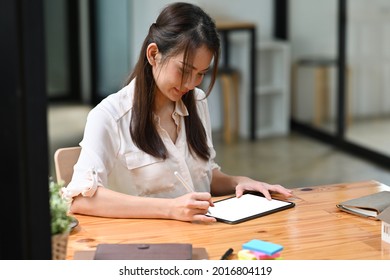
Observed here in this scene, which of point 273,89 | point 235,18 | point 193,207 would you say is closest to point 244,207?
point 193,207

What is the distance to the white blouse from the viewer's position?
2.05 m

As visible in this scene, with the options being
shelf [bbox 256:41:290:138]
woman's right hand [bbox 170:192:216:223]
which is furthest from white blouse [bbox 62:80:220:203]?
shelf [bbox 256:41:290:138]

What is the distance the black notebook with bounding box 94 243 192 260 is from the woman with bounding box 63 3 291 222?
0.28 m

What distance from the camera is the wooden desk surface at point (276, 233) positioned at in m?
1.75

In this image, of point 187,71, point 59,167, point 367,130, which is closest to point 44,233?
point 187,71

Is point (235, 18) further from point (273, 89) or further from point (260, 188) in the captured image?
point (260, 188)

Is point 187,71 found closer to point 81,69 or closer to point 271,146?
point 271,146

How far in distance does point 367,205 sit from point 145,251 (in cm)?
69

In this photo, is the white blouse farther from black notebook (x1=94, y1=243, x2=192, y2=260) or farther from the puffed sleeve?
black notebook (x1=94, y1=243, x2=192, y2=260)

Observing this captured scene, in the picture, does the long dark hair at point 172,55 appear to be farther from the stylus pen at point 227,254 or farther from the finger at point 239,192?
the stylus pen at point 227,254

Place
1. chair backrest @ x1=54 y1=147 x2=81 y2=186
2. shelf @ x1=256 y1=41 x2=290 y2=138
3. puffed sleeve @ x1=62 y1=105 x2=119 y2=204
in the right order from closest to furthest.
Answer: puffed sleeve @ x1=62 y1=105 x2=119 y2=204 → chair backrest @ x1=54 y1=147 x2=81 y2=186 → shelf @ x1=256 y1=41 x2=290 y2=138

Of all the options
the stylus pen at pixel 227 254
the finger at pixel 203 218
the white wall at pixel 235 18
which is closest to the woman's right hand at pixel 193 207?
the finger at pixel 203 218

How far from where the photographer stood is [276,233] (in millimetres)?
1861

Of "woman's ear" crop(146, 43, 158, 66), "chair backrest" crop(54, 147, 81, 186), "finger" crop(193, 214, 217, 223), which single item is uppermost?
"woman's ear" crop(146, 43, 158, 66)
